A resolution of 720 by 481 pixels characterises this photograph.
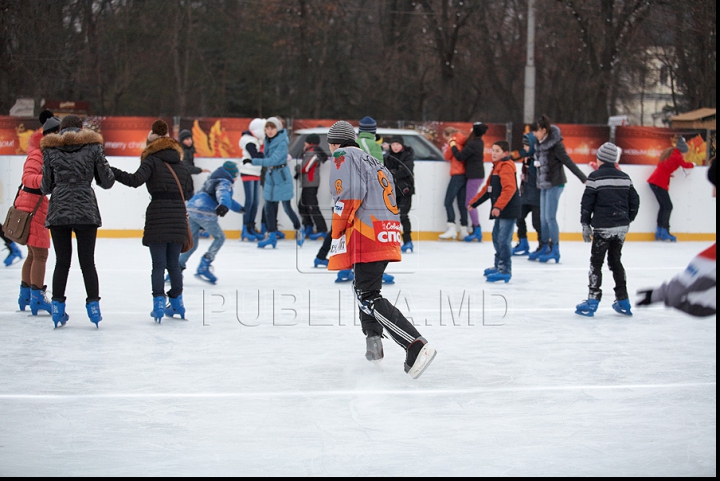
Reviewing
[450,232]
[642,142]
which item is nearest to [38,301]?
[450,232]

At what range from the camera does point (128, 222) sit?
1263 centimetres

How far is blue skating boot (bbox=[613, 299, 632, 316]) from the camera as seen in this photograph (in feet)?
23.4

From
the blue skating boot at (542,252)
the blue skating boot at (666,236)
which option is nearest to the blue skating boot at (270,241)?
the blue skating boot at (542,252)

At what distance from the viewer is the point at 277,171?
11805 mm

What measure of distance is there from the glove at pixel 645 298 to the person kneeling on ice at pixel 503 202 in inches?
217

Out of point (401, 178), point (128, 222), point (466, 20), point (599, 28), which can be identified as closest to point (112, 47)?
point (466, 20)

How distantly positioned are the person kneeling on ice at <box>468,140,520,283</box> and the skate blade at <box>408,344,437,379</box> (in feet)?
12.4

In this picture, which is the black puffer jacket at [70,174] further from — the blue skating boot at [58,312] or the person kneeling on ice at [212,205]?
the person kneeling on ice at [212,205]

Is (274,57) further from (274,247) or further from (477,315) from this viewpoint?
(477,315)

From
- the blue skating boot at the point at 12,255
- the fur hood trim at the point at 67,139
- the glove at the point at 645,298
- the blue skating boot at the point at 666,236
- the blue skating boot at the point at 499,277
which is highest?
the fur hood trim at the point at 67,139

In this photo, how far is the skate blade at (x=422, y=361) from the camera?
4859 millimetres

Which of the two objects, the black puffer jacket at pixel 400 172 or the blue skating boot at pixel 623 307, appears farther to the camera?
the black puffer jacket at pixel 400 172

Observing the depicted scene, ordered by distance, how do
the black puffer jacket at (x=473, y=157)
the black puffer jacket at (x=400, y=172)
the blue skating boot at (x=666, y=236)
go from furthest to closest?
the blue skating boot at (x=666, y=236)
the black puffer jacket at (x=473, y=157)
the black puffer jacket at (x=400, y=172)

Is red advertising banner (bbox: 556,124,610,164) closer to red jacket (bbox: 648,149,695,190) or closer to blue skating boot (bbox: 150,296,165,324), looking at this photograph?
red jacket (bbox: 648,149,695,190)
